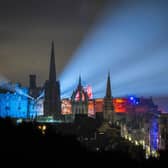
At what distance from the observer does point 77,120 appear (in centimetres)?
14925

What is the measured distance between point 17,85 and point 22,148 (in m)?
163

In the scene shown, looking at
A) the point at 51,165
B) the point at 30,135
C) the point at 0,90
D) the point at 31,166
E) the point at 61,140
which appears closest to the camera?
the point at 31,166

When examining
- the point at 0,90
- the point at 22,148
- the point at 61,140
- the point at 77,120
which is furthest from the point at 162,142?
the point at 22,148

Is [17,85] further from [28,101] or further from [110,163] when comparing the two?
[110,163]

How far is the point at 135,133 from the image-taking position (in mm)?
195000

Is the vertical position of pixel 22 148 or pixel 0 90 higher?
pixel 0 90

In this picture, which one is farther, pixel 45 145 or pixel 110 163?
pixel 110 163

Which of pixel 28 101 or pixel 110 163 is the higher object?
pixel 28 101

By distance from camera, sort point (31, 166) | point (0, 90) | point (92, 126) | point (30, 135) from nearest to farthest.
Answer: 1. point (31, 166)
2. point (30, 135)
3. point (92, 126)
4. point (0, 90)

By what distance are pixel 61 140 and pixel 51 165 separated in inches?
533

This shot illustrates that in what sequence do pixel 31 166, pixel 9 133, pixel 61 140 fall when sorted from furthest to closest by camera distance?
pixel 61 140, pixel 9 133, pixel 31 166

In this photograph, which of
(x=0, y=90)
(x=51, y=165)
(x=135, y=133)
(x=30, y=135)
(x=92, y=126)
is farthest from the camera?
(x=135, y=133)

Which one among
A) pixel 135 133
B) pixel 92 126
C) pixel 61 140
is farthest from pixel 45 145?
pixel 135 133

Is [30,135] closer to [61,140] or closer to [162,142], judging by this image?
[61,140]
